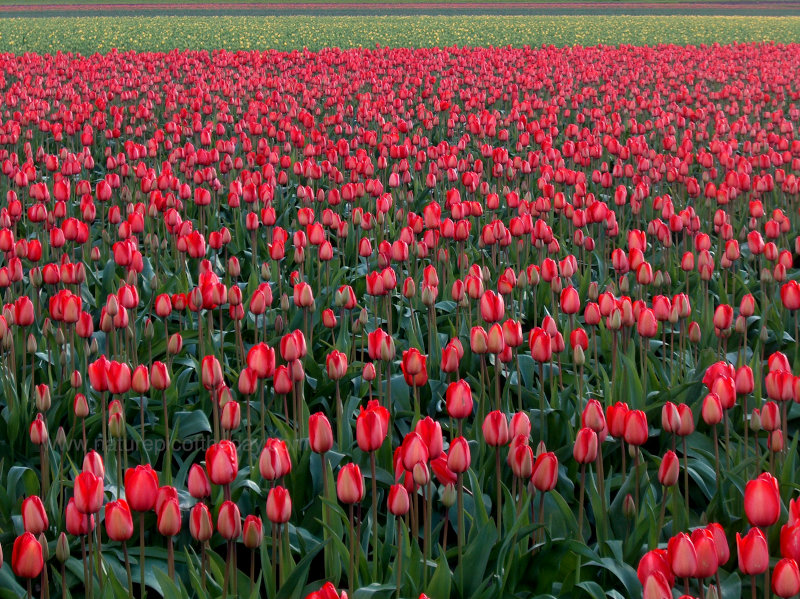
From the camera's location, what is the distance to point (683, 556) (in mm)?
1859

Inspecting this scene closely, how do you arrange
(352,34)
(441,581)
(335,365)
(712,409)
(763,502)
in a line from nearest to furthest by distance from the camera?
(763,502) < (441,581) < (712,409) < (335,365) < (352,34)

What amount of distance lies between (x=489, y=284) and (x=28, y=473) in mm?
2888

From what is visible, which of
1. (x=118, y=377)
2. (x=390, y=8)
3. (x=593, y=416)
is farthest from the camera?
(x=390, y=8)

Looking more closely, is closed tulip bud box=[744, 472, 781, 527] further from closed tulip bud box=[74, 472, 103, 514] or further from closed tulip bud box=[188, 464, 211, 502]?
closed tulip bud box=[74, 472, 103, 514]

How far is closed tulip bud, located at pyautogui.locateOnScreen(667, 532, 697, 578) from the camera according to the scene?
6.07 feet

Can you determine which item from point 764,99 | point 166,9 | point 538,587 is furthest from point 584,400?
point 166,9

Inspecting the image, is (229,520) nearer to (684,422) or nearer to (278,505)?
(278,505)

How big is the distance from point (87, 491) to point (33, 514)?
154 mm

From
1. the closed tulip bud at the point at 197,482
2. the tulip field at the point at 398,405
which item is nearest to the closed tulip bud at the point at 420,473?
the tulip field at the point at 398,405

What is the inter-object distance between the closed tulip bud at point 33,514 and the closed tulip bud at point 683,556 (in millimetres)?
1412

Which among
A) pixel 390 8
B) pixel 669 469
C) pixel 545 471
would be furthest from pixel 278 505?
pixel 390 8

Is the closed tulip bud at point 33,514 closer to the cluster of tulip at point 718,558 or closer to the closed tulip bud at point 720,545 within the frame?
the cluster of tulip at point 718,558

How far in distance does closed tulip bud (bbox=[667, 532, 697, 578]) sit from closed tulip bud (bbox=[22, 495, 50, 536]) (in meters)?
1.41

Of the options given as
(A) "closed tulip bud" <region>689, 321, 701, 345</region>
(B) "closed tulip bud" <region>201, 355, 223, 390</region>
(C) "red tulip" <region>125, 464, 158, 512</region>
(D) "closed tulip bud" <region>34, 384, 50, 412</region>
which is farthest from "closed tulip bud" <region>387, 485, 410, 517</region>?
(A) "closed tulip bud" <region>689, 321, 701, 345</region>
